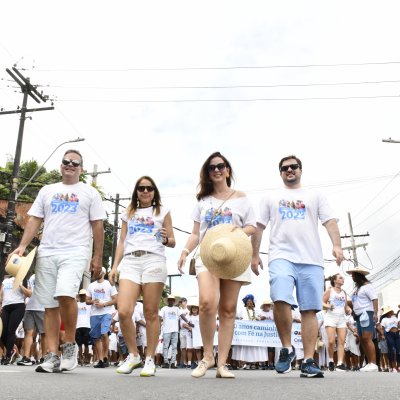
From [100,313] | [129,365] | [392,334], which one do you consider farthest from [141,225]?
[392,334]

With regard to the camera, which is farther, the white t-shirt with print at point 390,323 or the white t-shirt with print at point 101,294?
the white t-shirt with print at point 390,323

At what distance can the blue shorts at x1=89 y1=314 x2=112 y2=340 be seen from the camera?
40.1ft

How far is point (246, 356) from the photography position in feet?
46.5

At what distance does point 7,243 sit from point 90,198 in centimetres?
1565

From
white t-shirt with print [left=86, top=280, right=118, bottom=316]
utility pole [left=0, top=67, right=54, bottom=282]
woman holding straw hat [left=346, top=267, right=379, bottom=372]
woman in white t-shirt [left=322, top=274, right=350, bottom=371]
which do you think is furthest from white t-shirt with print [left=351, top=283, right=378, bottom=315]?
utility pole [left=0, top=67, right=54, bottom=282]

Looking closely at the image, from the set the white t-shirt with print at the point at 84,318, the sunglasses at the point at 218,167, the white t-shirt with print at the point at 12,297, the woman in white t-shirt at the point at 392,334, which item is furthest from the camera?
the woman in white t-shirt at the point at 392,334

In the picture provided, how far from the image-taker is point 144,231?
232 inches

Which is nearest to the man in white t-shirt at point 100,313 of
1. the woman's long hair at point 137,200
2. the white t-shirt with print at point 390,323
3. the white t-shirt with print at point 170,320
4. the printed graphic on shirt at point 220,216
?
the white t-shirt with print at point 170,320

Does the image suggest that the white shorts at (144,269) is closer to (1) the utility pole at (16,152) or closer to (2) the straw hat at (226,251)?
(2) the straw hat at (226,251)

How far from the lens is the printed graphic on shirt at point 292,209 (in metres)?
5.68

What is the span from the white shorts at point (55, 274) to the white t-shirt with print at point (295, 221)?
1857 mm

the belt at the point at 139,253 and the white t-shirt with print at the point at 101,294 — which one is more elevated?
the white t-shirt with print at the point at 101,294

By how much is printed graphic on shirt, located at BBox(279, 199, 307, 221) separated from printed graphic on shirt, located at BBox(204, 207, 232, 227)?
0.53 meters

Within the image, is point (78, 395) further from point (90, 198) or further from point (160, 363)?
point (160, 363)
